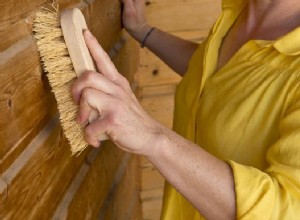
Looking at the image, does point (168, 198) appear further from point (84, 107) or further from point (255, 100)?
point (84, 107)

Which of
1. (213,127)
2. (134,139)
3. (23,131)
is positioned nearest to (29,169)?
(23,131)

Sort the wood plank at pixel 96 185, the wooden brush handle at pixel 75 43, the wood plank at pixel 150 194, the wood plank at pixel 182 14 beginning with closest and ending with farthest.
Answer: the wooden brush handle at pixel 75 43
the wood plank at pixel 96 185
the wood plank at pixel 182 14
the wood plank at pixel 150 194

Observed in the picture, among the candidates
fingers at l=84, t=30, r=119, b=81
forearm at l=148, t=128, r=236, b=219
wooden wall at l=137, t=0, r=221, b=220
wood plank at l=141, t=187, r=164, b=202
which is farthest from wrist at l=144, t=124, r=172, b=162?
wood plank at l=141, t=187, r=164, b=202

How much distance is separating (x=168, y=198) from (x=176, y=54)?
1.47 feet

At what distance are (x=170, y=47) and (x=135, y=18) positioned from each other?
0.12m

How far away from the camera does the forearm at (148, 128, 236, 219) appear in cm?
78

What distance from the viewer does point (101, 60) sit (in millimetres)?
788

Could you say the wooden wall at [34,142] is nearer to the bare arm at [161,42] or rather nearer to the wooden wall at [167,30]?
the bare arm at [161,42]

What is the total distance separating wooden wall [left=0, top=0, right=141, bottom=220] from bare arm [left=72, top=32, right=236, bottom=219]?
0.26 feet

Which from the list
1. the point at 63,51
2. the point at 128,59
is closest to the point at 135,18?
the point at 128,59

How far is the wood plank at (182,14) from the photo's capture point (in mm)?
1818

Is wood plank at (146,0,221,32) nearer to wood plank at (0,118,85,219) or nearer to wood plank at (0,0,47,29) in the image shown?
wood plank at (0,118,85,219)

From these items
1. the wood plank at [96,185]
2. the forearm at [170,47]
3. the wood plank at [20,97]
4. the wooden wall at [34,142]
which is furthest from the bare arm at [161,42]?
the wood plank at [20,97]

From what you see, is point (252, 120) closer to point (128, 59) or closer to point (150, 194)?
point (128, 59)
